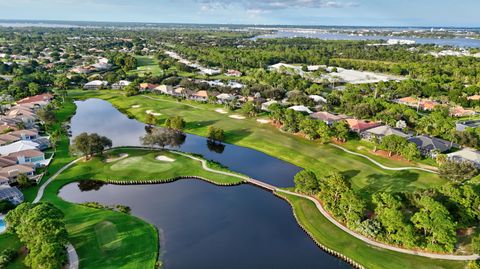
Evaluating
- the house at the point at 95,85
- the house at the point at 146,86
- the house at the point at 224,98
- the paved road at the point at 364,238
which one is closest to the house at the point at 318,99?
the house at the point at 224,98

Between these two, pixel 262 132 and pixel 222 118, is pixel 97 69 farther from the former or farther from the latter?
pixel 262 132

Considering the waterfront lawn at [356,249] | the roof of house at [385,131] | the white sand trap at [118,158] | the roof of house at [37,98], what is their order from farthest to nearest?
the roof of house at [37,98] → the roof of house at [385,131] → the white sand trap at [118,158] → the waterfront lawn at [356,249]

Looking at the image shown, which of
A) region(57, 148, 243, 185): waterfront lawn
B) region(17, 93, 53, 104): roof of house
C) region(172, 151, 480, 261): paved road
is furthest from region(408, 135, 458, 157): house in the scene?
region(17, 93, 53, 104): roof of house

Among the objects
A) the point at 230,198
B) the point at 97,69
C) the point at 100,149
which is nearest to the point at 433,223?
the point at 230,198

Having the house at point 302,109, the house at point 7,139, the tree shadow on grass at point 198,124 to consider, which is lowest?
the house at point 7,139

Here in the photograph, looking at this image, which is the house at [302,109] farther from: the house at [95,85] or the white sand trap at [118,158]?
the house at [95,85]

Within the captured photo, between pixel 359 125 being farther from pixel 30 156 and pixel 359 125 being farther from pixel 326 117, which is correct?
pixel 30 156
